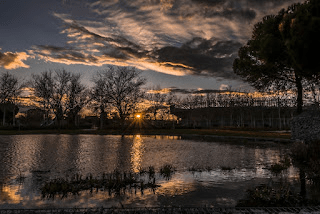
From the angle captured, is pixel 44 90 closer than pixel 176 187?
No

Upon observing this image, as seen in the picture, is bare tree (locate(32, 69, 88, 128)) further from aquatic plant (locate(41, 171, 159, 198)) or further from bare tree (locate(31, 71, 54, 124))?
aquatic plant (locate(41, 171, 159, 198))

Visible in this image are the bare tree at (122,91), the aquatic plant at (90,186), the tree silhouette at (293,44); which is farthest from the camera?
the bare tree at (122,91)

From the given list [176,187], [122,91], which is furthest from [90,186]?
[122,91]

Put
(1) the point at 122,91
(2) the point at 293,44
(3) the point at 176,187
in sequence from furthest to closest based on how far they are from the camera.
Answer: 1. (1) the point at 122,91
2. (2) the point at 293,44
3. (3) the point at 176,187

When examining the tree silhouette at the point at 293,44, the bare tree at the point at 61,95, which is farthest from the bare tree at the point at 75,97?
the tree silhouette at the point at 293,44

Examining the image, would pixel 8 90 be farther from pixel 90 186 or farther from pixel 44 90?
pixel 90 186

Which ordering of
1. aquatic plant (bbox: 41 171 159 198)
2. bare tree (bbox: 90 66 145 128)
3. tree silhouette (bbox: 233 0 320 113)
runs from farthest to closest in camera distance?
bare tree (bbox: 90 66 145 128), tree silhouette (bbox: 233 0 320 113), aquatic plant (bbox: 41 171 159 198)

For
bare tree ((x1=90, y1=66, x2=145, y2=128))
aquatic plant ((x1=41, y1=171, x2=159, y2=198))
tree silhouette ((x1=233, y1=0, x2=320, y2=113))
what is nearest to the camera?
aquatic plant ((x1=41, y1=171, x2=159, y2=198))

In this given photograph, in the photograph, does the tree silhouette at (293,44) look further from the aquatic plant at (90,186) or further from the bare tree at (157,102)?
the bare tree at (157,102)

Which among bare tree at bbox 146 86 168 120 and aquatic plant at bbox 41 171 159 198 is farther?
bare tree at bbox 146 86 168 120

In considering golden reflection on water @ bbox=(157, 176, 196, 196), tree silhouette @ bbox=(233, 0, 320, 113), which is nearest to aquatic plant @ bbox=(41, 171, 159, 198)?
golden reflection on water @ bbox=(157, 176, 196, 196)

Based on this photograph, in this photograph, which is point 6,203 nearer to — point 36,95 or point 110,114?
point 110,114

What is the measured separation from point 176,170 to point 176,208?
5842 millimetres

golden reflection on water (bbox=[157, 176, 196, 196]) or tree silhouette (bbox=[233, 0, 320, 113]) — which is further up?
tree silhouette (bbox=[233, 0, 320, 113])
